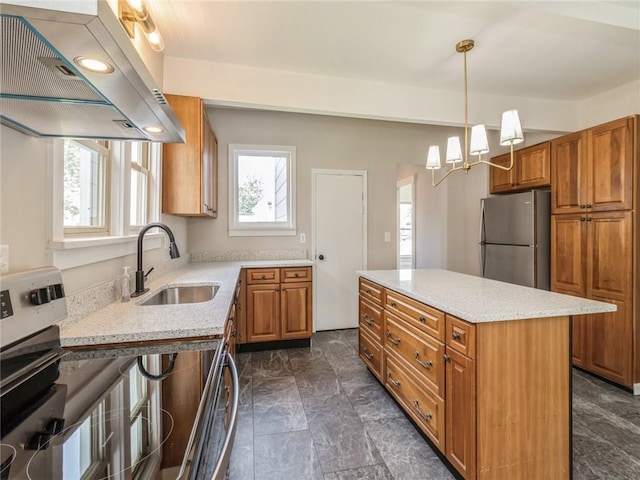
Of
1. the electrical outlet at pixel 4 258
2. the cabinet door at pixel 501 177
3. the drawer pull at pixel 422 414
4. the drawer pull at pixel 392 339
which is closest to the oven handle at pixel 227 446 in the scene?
the electrical outlet at pixel 4 258

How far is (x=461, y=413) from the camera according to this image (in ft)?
4.73

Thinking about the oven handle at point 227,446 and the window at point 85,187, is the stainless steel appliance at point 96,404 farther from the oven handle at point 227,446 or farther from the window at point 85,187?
the window at point 85,187

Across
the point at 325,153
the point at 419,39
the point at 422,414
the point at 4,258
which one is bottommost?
the point at 422,414

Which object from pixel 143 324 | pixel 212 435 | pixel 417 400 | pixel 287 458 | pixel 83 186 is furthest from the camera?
pixel 417 400

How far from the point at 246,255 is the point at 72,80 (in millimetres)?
2975

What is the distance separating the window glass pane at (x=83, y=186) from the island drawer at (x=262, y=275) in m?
1.64

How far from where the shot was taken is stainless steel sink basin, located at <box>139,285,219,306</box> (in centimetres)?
204

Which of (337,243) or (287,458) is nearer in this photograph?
(287,458)

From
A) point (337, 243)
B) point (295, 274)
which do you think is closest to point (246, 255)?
point (295, 274)

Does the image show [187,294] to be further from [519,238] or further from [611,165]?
[611,165]

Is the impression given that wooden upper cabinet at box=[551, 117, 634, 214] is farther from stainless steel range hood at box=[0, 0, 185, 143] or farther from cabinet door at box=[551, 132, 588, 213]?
stainless steel range hood at box=[0, 0, 185, 143]

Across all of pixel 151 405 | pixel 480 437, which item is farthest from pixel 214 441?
pixel 480 437

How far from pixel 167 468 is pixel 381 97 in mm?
3272

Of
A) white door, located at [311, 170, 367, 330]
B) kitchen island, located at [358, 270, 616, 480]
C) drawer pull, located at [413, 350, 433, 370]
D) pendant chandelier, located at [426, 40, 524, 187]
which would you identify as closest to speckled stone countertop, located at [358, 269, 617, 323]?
kitchen island, located at [358, 270, 616, 480]
